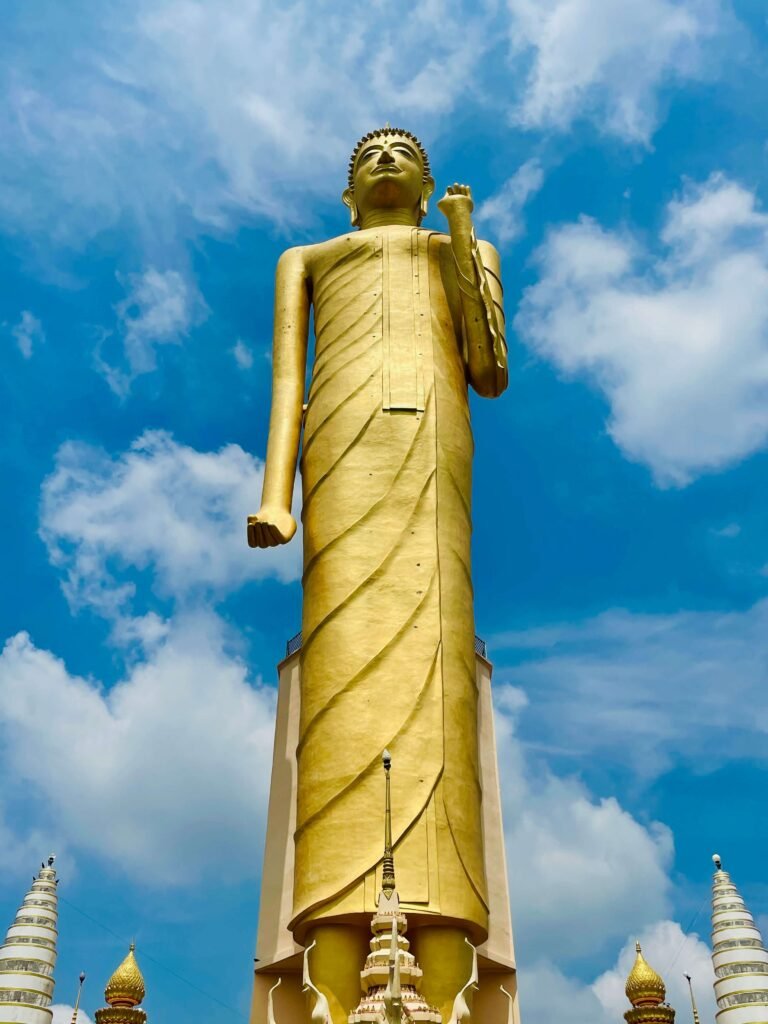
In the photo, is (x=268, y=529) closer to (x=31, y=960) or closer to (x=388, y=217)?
(x=388, y=217)

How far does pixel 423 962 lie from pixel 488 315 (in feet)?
17.3

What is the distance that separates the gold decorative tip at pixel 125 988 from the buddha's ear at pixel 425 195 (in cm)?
733

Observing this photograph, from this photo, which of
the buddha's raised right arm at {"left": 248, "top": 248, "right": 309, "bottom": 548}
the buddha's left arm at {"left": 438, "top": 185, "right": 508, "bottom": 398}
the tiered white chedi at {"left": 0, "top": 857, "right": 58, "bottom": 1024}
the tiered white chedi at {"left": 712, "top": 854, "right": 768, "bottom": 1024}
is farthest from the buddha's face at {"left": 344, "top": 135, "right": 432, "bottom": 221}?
the tiered white chedi at {"left": 712, "top": 854, "right": 768, "bottom": 1024}

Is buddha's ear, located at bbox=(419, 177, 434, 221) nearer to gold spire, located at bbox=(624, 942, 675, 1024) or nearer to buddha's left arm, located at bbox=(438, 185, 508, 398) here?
buddha's left arm, located at bbox=(438, 185, 508, 398)

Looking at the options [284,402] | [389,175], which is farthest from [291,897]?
[389,175]

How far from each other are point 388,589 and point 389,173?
14.7 feet

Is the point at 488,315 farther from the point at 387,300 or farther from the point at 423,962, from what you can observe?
the point at 423,962

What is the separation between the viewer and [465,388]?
35.3ft

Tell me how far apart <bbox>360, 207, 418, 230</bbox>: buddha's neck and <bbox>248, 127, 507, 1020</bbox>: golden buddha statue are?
2 cm

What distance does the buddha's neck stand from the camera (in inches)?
459

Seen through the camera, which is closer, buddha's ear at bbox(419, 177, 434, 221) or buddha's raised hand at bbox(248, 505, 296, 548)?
buddha's raised hand at bbox(248, 505, 296, 548)

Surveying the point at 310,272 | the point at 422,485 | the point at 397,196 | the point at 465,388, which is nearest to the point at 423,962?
the point at 422,485

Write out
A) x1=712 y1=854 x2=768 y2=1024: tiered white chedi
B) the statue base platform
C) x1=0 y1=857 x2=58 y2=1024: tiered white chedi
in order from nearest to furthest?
1. the statue base platform
2. x1=0 y1=857 x2=58 y2=1024: tiered white chedi
3. x1=712 y1=854 x2=768 y2=1024: tiered white chedi

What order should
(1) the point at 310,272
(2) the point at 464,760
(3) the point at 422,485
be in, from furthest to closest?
(1) the point at 310,272, (3) the point at 422,485, (2) the point at 464,760
